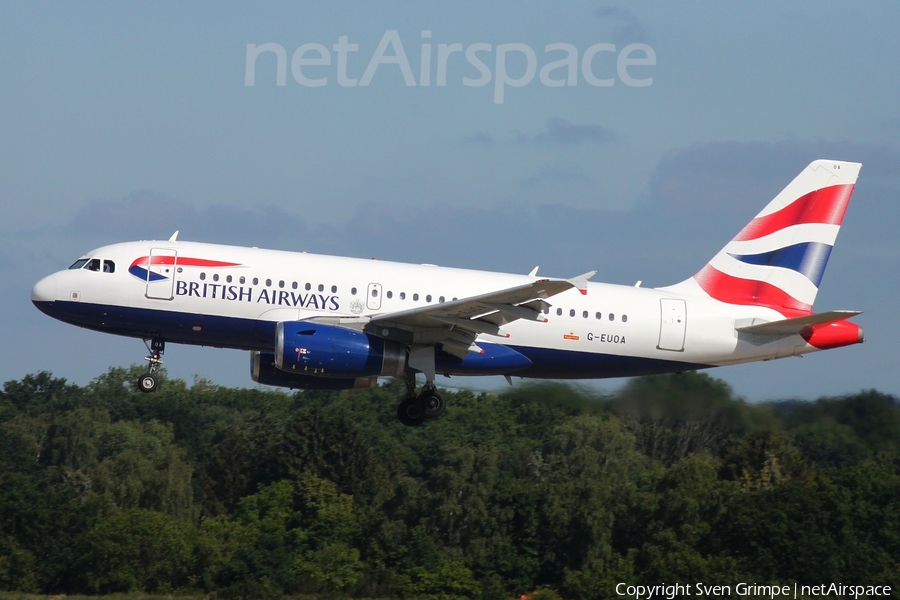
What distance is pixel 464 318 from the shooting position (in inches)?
1249

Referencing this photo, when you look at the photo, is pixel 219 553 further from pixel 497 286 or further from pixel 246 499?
pixel 497 286

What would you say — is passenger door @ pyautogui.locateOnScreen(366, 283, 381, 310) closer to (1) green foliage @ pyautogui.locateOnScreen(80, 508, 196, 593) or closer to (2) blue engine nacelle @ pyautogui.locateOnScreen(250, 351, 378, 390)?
(2) blue engine nacelle @ pyautogui.locateOnScreen(250, 351, 378, 390)

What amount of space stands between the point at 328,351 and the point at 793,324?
39.0ft

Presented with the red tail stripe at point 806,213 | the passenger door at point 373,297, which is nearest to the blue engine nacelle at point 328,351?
the passenger door at point 373,297

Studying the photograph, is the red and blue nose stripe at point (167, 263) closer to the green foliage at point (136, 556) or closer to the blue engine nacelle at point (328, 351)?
the blue engine nacelle at point (328, 351)

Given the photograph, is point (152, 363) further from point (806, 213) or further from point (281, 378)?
point (806, 213)

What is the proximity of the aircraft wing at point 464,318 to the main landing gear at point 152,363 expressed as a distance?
5.52 metres

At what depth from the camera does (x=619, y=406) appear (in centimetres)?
3894

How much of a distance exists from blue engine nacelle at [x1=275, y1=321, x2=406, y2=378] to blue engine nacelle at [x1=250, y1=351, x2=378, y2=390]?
71.9 inches

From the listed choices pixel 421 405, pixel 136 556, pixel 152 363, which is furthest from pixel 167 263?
pixel 136 556

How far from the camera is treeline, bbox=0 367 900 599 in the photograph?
44906 mm

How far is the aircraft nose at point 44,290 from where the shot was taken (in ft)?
108

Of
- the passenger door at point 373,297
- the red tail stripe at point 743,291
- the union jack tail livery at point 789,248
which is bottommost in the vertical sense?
the passenger door at point 373,297

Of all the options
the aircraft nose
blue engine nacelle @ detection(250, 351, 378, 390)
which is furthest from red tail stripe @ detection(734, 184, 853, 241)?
the aircraft nose
